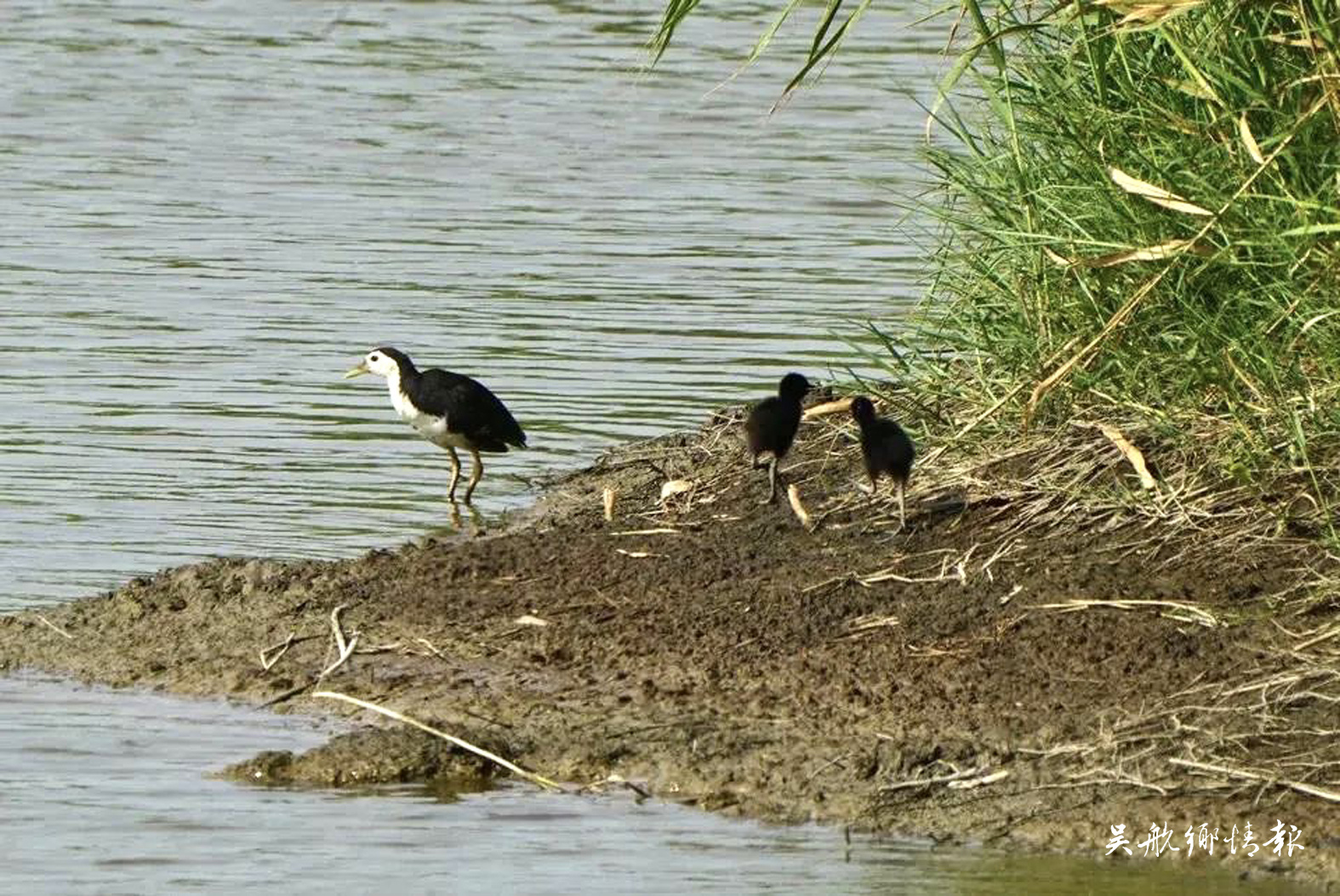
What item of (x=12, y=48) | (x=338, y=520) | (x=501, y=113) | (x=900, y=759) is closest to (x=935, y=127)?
(x=501, y=113)

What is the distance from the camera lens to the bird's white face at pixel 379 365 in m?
13.2

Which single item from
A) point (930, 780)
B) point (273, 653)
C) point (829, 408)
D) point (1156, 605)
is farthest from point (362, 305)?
point (930, 780)

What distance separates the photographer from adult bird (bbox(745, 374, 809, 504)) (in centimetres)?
1005

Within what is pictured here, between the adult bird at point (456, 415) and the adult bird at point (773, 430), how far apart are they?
2.32 meters

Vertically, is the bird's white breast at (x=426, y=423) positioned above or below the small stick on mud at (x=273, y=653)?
below

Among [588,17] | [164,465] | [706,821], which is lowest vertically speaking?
[588,17]

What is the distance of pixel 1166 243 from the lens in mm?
9039

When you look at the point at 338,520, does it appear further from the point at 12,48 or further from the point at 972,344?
the point at 12,48

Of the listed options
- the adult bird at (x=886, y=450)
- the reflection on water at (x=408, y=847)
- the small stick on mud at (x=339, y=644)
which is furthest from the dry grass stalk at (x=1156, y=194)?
the small stick on mud at (x=339, y=644)

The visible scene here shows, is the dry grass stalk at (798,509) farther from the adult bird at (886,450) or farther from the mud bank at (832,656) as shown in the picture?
the adult bird at (886,450)

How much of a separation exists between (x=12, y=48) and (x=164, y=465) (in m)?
14.7

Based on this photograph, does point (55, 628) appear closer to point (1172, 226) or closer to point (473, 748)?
point (473, 748)

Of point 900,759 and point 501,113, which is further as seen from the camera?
point 501,113

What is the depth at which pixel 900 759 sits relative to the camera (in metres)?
7.92
